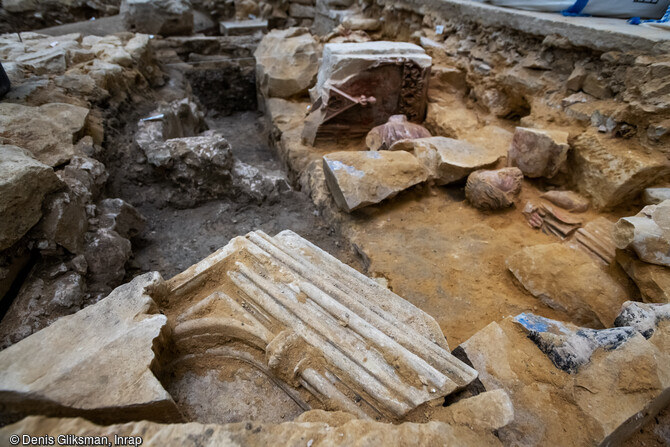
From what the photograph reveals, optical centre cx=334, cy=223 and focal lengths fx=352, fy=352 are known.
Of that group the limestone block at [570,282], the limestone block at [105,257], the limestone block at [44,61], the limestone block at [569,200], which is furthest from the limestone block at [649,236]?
the limestone block at [44,61]

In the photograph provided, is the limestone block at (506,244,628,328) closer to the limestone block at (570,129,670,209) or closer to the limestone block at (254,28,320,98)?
the limestone block at (570,129,670,209)

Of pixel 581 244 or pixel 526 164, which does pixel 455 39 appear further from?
pixel 581 244

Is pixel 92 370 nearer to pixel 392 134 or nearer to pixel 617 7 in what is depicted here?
pixel 392 134

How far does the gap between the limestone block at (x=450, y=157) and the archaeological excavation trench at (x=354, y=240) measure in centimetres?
2

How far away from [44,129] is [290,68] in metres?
3.80

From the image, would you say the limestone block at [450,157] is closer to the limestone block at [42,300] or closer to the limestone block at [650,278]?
the limestone block at [650,278]

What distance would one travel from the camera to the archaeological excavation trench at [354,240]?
119cm

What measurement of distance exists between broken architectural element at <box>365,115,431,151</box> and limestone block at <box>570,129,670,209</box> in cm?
150

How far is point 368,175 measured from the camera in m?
3.30

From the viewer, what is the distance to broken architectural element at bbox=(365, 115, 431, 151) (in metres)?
3.96

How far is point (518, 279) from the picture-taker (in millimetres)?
2562

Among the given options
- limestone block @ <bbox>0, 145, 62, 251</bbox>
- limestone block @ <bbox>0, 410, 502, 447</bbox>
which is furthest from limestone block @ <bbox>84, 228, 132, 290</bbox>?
limestone block @ <bbox>0, 410, 502, 447</bbox>

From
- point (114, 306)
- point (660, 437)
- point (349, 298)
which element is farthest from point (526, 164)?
point (114, 306)

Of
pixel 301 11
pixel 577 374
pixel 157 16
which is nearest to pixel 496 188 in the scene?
pixel 577 374
